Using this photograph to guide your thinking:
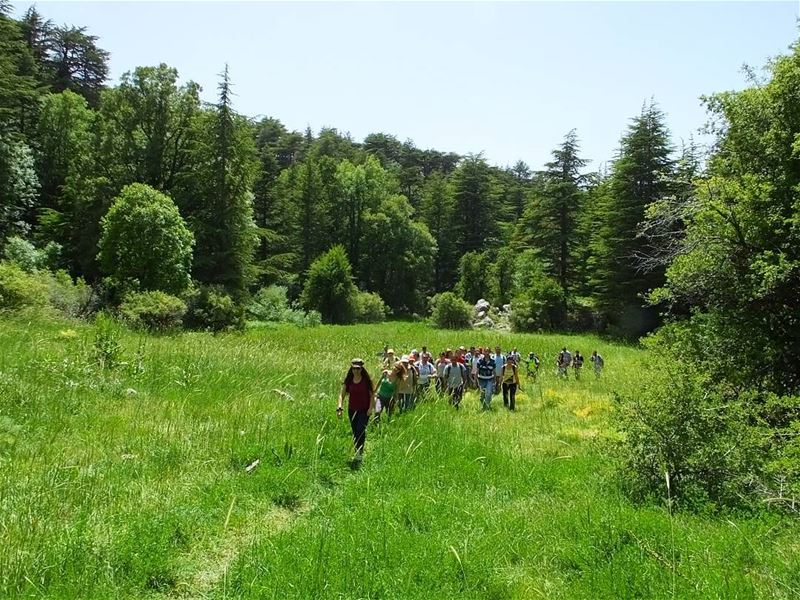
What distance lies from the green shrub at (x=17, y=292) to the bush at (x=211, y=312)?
379 inches

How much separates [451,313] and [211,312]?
24392mm

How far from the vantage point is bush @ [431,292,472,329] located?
47.2 metres

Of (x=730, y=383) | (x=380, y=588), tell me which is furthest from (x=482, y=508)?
(x=730, y=383)

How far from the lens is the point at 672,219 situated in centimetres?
1209

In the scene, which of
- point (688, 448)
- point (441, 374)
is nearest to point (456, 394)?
point (441, 374)

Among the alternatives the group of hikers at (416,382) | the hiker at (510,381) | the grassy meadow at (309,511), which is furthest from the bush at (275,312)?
the grassy meadow at (309,511)

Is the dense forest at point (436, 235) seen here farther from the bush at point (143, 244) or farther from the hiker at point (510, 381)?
the hiker at point (510, 381)

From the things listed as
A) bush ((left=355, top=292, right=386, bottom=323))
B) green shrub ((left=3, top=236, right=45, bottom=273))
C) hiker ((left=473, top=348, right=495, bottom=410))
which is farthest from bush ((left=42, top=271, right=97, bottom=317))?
bush ((left=355, top=292, right=386, bottom=323))

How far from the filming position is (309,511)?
584 centimetres

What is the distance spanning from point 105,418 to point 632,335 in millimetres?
36524

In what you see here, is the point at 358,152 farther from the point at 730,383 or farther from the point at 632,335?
the point at 730,383

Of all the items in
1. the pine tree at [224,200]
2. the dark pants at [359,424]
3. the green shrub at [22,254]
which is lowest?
the dark pants at [359,424]

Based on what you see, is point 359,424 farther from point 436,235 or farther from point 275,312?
point 436,235

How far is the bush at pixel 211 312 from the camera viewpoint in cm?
2744
